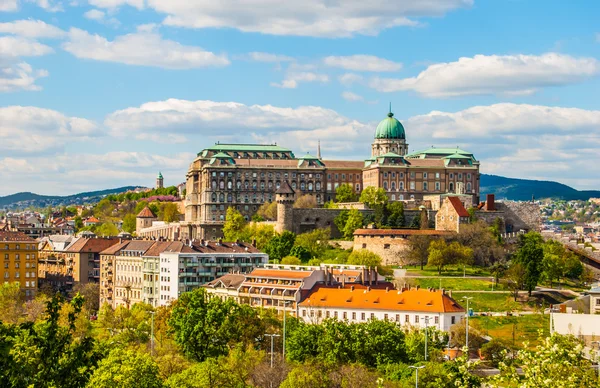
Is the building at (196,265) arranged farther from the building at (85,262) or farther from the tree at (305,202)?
the tree at (305,202)

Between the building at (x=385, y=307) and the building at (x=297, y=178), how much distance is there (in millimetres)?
70822

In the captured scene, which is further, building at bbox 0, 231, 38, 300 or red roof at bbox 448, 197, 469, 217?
red roof at bbox 448, 197, 469, 217

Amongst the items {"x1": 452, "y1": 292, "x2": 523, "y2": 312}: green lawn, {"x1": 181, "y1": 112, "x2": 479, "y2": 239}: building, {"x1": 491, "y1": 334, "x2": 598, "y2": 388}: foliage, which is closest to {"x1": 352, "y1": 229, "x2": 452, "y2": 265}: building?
{"x1": 452, "y1": 292, "x2": 523, "y2": 312}: green lawn

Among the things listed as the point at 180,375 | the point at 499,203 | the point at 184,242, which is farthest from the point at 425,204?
the point at 180,375

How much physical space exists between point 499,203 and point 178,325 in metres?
78.4

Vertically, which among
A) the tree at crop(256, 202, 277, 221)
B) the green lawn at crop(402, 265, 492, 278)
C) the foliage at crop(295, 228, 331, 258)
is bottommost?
the green lawn at crop(402, 265, 492, 278)

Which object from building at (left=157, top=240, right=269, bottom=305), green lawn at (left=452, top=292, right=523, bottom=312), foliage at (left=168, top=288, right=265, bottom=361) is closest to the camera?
foliage at (left=168, top=288, right=265, bottom=361)

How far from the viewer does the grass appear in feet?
320

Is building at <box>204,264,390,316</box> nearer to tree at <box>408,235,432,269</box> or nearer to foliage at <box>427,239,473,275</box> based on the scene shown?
foliage at <box>427,239,473,275</box>

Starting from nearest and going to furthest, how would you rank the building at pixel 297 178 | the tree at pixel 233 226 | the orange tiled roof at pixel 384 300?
the orange tiled roof at pixel 384 300 → the tree at pixel 233 226 → the building at pixel 297 178

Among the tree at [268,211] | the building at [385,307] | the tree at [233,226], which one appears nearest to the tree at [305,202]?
the tree at [268,211]

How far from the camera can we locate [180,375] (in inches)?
2662

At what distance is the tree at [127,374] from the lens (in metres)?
60.4

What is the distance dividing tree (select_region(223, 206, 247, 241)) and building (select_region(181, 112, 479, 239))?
18.6 feet
